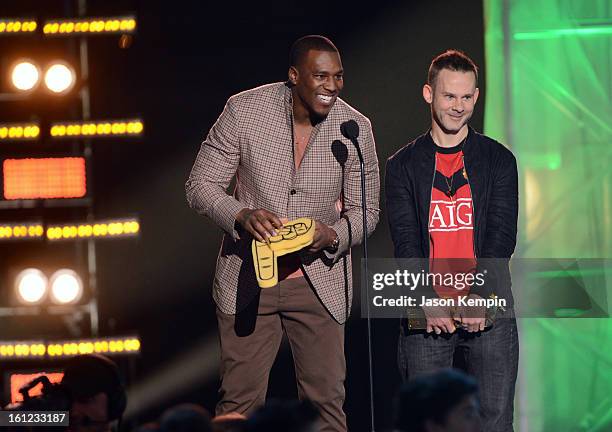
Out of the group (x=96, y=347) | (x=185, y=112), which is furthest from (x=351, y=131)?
(x=96, y=347)

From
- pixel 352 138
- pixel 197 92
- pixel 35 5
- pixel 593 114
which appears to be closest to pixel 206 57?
pixel 197 92

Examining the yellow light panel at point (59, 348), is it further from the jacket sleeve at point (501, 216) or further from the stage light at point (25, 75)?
the jacket sleeve at point (501, 216)

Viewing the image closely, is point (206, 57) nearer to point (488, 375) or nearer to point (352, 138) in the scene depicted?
point (352, 138)

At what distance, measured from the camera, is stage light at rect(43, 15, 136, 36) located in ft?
19.6

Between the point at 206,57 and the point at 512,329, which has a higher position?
the point at 206,57

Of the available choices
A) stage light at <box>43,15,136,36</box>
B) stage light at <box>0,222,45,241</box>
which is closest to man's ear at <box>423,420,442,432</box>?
stage light at <box>0,222,45,241</box>

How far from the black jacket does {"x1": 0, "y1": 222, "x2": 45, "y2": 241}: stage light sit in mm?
1746

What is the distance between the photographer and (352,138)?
16.9 feet

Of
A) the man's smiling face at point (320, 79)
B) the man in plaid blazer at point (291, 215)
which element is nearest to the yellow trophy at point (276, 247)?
the man in plaid blazer at point (291, 215)

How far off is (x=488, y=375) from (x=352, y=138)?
108cm

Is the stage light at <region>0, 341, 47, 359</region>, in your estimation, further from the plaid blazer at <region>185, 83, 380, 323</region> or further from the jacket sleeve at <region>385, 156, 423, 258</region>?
the jacket sleeve at <region>385, 156, 423, 258</region>

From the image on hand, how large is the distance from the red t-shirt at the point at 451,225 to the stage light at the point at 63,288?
1791 mm

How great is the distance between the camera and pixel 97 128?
5977mm

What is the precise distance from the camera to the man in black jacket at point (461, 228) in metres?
5.10
